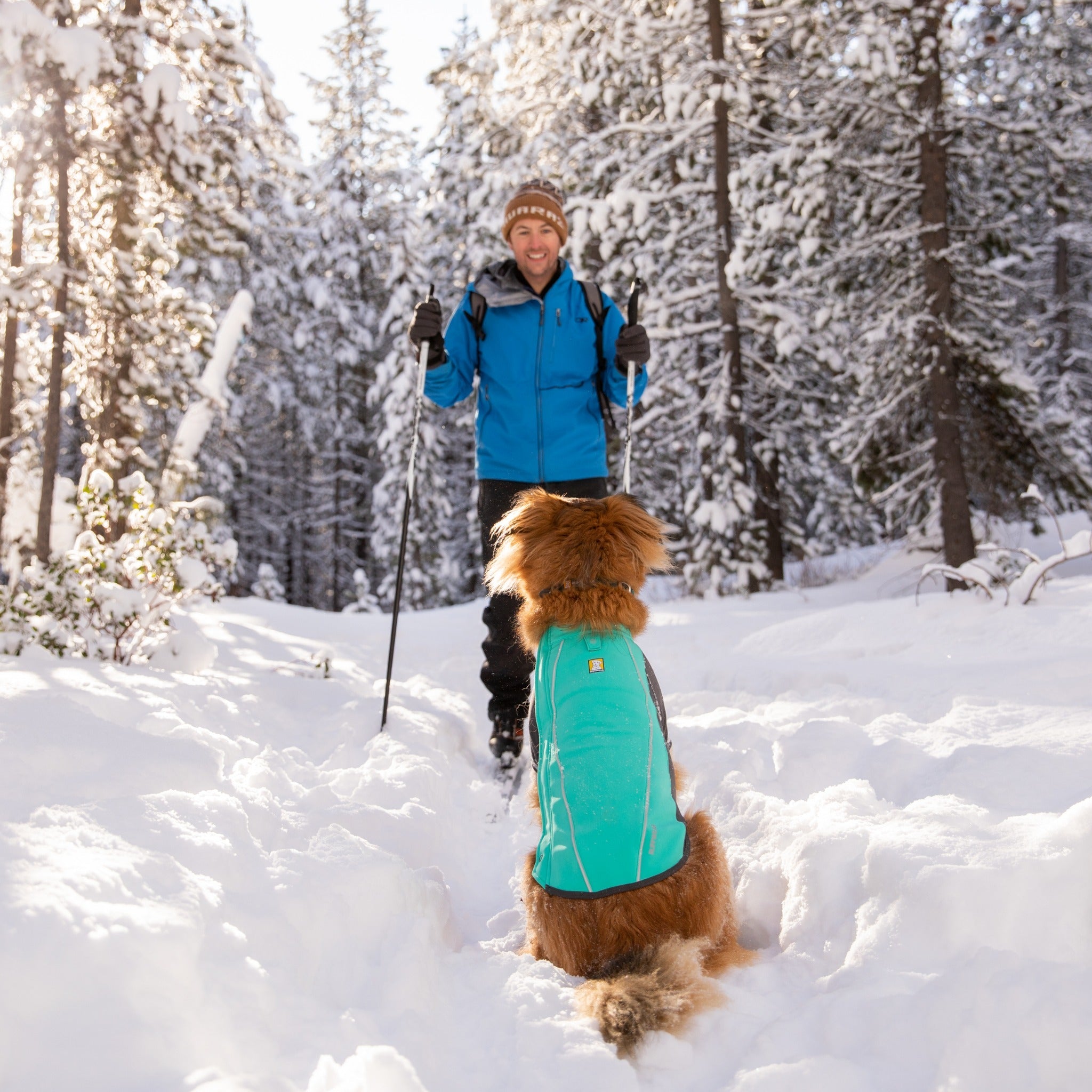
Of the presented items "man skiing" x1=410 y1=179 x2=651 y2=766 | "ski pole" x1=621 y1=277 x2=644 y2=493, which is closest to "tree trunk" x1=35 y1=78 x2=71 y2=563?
"man skiing" x1=410 y1=179 x2=651 y2=766

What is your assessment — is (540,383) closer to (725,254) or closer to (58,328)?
(58,328)

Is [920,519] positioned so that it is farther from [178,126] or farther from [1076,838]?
[178,126]

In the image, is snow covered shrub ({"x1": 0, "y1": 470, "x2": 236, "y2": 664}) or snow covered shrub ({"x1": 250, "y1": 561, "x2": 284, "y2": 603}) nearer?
snow covered shrub ({"x1": 0, "y1": 470, "x2": 236, "y2": 664})

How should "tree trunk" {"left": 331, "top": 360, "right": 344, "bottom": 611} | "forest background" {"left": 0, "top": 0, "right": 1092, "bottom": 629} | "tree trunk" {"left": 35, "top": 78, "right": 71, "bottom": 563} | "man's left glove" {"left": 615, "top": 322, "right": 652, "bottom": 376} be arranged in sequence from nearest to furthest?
"man's left glove" {"left": 615, "top": 322, "right": 652, "bottom": 376}
"tree trunk" {"left": 35, "top": 78, "right": 71, "bottom": 563}
"forest background" {"left": 0, "top": 0, "right": 1092, "bottom": 629}
"tree trunk" {"left": 331, "top": 360, "right": 344, "bottom": 611}

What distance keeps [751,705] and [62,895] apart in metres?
3.40

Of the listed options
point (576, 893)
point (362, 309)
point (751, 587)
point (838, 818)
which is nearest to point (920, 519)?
point (751, 587)

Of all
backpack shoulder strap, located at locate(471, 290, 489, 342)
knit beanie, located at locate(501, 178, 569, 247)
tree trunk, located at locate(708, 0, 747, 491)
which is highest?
tree trunk, located at locate(708, 0, 747, 491)

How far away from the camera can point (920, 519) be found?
1021 cm

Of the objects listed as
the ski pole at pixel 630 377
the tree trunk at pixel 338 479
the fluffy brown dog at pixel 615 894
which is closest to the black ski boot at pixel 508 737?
the fluffy brown dog at pixel 615 894

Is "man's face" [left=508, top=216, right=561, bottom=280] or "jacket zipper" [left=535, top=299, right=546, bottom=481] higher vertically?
"man's face" [left=508, top=216, right=561, bottom=280]

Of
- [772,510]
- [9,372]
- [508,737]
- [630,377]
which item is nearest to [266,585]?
[9,372]

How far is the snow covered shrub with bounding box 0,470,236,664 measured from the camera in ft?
13.6

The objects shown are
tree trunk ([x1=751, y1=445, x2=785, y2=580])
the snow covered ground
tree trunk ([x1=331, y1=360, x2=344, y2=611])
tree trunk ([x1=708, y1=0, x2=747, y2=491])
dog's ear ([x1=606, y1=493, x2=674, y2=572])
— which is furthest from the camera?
tree trunk ([x1=331, y1=360, x2=344, y2=611])

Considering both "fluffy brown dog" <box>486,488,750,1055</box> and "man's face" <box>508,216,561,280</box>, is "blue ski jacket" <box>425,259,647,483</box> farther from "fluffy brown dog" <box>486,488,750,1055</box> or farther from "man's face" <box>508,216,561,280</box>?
"fluffy brown dog" <box>486,488,750,1055</box>
